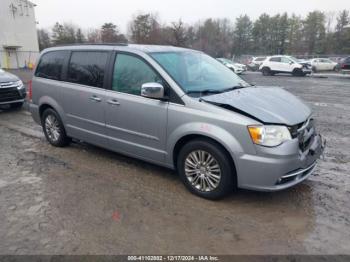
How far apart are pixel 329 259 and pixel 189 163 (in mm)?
1803

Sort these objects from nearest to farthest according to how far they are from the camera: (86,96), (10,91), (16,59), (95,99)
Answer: (95,99) → (86,96) → (10,91) → (16,59)

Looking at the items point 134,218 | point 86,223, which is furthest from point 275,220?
point 86,223

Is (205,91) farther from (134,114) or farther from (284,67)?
(284,67)

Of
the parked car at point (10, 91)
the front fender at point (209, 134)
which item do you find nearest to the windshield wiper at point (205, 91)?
the front fender at point (209, 134)

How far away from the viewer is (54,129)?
19.1 feet

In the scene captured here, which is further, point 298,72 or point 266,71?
point 266,71

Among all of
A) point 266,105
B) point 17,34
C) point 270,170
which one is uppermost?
point 17,34

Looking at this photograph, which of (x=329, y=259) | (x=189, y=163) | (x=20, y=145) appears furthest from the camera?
(x=20, y=145)

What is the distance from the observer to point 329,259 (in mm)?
2777

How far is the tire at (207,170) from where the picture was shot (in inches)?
142

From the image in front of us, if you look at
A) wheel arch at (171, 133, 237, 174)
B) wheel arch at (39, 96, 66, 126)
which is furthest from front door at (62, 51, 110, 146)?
wheel arch at (171, 133, 237, 174)

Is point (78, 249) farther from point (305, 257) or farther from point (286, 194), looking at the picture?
point (286, 194)

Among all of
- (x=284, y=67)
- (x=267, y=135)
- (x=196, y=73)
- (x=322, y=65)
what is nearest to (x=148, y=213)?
(x=267, y=135)

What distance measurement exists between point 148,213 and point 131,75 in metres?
1.94
